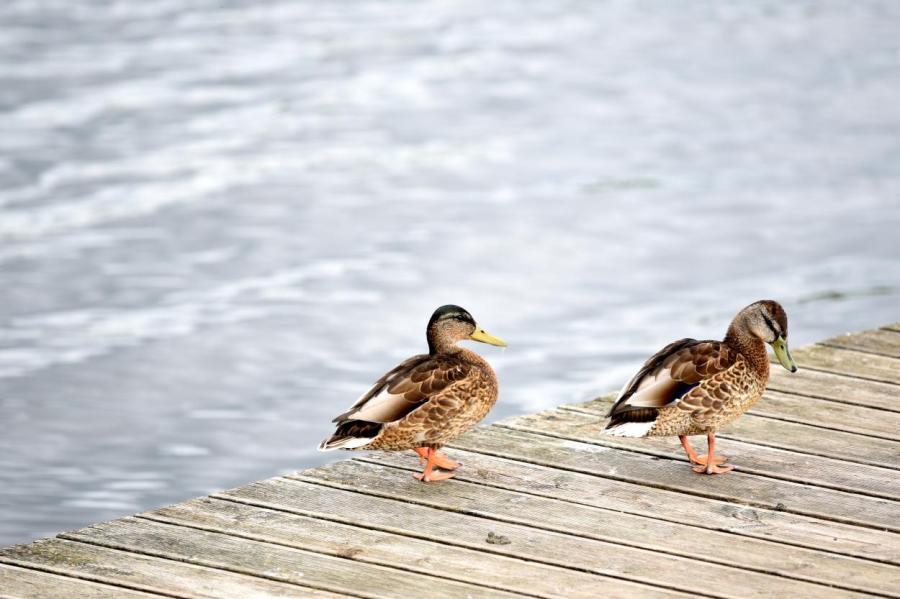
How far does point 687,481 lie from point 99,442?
3.73 meters

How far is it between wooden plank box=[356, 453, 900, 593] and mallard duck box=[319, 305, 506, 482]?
17 centimetres

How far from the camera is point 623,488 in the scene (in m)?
5.00

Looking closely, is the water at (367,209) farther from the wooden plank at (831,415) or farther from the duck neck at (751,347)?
the duck neck at (751,347)

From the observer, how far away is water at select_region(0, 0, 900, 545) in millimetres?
8500

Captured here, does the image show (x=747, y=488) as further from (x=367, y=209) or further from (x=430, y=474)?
(x=367, y=209)

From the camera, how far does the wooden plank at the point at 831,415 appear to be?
5535mm

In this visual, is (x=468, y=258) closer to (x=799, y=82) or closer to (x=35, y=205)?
(x=35, y=205)

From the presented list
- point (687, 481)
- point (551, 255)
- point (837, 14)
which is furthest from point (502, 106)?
point (687, 481)

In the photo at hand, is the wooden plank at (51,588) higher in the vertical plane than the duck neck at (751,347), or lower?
lower

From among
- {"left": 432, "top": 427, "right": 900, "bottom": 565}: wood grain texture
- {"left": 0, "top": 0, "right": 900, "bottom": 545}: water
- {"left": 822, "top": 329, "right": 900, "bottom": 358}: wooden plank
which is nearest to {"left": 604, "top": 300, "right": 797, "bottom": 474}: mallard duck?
{"left": 432, "top": 427, "right": 900, "bottom": 565}: wood grain texture

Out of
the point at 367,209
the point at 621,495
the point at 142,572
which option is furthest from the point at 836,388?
the point at 367,209

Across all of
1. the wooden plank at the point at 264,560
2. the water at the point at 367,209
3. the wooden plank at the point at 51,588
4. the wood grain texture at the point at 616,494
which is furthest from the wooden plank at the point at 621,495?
the water at the point at 367,209

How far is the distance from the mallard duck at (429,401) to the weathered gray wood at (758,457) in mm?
529

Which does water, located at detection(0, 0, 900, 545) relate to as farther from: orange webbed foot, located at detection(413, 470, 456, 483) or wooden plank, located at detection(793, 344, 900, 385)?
orange webbed foot, located at detection(413, 470, 456, 483)
